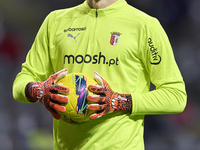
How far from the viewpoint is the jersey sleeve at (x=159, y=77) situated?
1982 millimetres

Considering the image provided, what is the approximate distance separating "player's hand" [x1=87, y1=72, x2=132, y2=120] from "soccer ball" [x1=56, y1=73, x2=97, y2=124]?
3cm

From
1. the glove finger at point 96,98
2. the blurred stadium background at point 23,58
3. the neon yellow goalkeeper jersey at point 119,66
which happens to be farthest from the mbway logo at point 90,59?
the blurred stadium background at point 23,58

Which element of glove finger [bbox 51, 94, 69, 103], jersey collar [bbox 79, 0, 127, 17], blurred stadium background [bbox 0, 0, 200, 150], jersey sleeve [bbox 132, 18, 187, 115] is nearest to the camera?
glove finger [bbox 51, 94, 69, 103]

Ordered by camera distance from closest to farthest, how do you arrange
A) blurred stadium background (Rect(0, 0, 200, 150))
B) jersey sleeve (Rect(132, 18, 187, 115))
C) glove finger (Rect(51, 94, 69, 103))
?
glove finger (Rect(51, 94, 69, 103)) < jersey sleeve (Rect(132, 18, 187, 115)) < blurred stadium background (Rect(0, 0, 200, 150))

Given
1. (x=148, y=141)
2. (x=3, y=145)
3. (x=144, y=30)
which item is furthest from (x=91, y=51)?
(x=3, y=145)

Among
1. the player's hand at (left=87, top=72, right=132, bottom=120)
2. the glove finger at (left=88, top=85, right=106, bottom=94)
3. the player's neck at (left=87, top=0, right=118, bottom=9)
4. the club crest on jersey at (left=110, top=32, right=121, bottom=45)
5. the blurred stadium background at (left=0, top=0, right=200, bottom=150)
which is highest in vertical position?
the player's neck at (left=87, top=0, right=118, bottom=9)

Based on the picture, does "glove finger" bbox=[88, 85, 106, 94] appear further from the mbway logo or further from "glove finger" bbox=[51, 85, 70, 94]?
the mbway logo

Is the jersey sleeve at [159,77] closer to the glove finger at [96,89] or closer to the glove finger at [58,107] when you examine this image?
the glove finger at [96,89]

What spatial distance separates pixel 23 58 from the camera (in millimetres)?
4578

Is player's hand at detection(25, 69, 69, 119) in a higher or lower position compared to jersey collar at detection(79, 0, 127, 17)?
lower

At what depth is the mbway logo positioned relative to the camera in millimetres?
2057

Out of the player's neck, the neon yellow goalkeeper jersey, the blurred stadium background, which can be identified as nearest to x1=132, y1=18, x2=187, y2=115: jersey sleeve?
the neon yellow goalkeeper jersey

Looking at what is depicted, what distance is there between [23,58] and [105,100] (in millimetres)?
2940

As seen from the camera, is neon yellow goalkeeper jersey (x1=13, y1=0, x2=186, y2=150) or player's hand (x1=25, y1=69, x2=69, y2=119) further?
neon yellow goalkeeper jersey (x1=13, y1=0, x2=186, y2=150)
